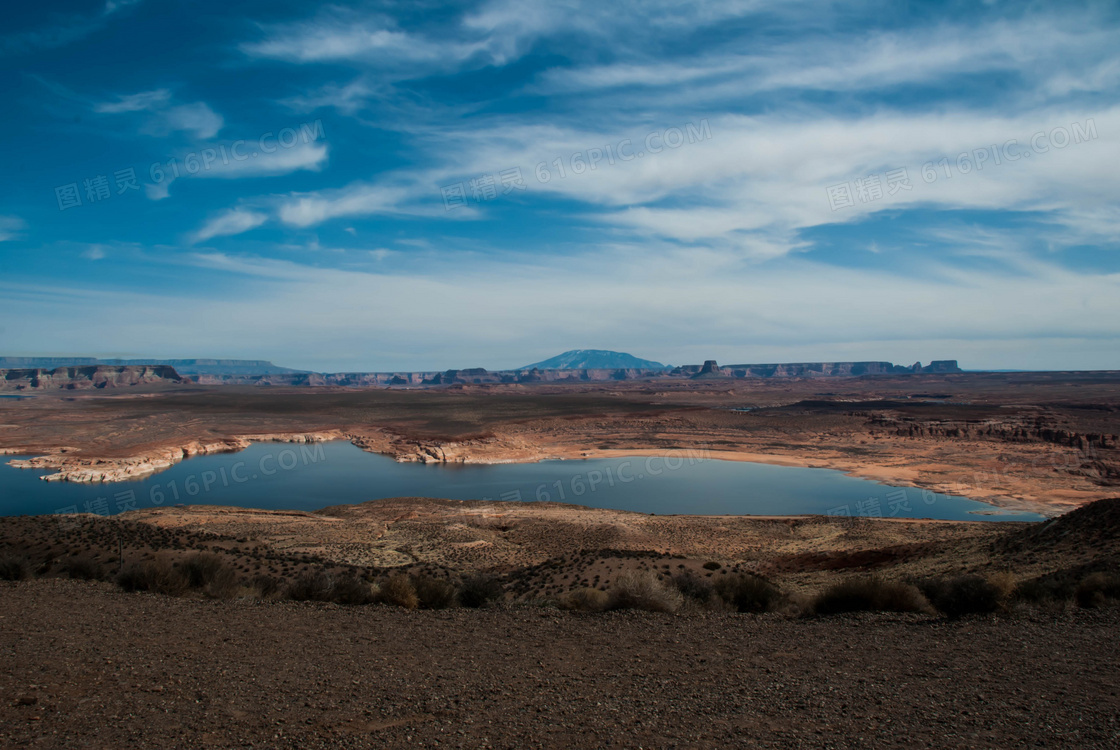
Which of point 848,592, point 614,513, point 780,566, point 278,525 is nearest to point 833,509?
point 614,513

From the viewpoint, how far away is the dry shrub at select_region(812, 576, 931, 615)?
964cm

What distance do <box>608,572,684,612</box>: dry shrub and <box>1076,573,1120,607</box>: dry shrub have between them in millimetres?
6008

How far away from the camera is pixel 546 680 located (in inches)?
265

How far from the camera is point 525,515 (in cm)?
2655

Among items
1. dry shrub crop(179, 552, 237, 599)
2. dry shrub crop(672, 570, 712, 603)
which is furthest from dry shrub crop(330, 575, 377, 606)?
dry shrub crop(672, 570, 712, 603)

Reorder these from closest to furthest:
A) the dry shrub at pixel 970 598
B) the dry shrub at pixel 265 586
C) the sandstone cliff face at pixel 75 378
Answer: the dry shrub at pixel 970 598 < the dry shrub at pixel 265 586 < the sandstone cliff face at pixel 75 378

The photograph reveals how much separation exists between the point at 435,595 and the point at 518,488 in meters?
28.5

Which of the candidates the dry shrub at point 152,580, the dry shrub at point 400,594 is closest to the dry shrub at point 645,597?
the dry shrub at point 400,594

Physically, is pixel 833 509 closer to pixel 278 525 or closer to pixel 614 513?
pixel 614 513

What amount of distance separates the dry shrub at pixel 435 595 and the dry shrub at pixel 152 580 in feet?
14.2

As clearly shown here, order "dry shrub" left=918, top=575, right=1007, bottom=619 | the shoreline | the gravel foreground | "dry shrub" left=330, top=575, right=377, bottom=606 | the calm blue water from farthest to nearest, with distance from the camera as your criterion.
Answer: the shoreline → the calm blue water → "dry shrub" left=330, top=575, right=377, bottom=606 → "dry shrub" left=918, top=575, right=1007, bottom=619 → the gravel foreground

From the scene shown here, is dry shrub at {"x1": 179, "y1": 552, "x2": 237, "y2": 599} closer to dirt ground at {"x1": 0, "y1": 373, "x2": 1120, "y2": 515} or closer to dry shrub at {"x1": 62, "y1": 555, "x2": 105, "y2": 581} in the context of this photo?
dry shrub at {"x1": 62, "y1": 555, "x2": 105, "y2": 581}

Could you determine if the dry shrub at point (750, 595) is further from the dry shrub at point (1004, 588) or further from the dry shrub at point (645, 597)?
the dry shrub at point (1004, 588)

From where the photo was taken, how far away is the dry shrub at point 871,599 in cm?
964
